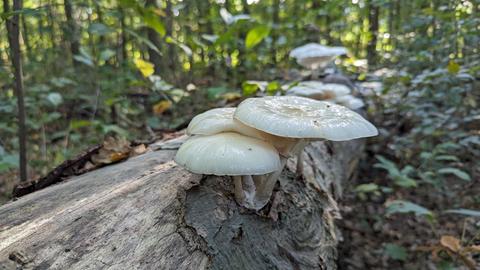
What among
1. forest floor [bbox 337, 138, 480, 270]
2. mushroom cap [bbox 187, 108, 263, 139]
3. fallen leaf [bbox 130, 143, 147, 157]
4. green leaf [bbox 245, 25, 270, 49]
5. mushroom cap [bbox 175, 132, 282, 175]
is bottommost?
forest floor [bbox 337, 138, 480, 270]

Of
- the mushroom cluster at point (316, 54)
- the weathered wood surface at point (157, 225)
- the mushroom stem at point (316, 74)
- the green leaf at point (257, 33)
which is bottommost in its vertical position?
the weathered wood surface at point (157, 225)

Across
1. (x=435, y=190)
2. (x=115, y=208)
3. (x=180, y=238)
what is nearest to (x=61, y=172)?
(x=115, y=208)

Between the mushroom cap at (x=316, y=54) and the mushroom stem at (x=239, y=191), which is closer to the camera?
the mushroom stem at (x=239, y=191)

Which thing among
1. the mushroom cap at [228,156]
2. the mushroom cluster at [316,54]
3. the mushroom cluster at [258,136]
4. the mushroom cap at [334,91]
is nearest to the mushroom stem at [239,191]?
the mushroom cluster at [258,136]

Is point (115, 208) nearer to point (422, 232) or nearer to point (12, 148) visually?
point (422, 232)

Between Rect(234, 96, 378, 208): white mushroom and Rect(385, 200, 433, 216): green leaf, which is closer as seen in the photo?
Rect(234, 96, 378, 208): white mushroom

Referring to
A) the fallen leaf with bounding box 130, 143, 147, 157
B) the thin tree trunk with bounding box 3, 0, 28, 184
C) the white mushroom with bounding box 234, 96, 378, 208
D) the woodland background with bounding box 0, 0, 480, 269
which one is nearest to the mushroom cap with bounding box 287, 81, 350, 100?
the woodland background with bounding box 0, 0, 480, 269

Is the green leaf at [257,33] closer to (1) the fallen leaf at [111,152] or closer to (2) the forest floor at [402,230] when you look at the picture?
(1) the fallen leaf at [111,152]

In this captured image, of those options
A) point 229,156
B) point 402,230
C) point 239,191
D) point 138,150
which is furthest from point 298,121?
point 402,230

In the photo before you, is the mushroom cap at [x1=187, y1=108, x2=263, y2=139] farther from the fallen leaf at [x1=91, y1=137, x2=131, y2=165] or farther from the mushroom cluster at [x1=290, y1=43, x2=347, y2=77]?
the mushroom cluster at [x1=290, y1=43, x2=347, y2=77]
